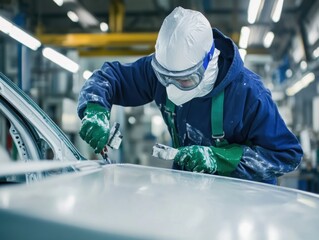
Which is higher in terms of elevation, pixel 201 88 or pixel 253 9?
pixel 253 9

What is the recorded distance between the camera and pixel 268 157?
2059 millimetres

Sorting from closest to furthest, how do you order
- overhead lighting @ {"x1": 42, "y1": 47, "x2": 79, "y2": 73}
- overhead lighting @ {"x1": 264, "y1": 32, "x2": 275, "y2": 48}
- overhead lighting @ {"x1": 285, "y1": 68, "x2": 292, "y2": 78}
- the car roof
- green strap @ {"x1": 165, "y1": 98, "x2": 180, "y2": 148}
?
the car roof
green strap @ {"x1": 165, "y1": 98, "x2": 180, "y2": 148}
overhead lighting @ {"x1": 42, "y1": 47, "x2": 79, "y2": 73}
overhead lighting @ {"x1": 264, "y1": 32, "x2": 275, "y2": 48}
overhead lighting @ {"x1": 285, "y1": 68, "x2": 292, "y2": 78}

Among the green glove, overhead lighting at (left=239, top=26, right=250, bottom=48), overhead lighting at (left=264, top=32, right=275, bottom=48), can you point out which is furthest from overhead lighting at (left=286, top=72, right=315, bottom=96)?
the green glove

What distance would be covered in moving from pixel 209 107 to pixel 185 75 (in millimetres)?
318

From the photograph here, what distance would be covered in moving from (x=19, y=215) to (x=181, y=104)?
1477 millimetres

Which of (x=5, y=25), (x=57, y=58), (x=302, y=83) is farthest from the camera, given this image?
(x=302, y=83)

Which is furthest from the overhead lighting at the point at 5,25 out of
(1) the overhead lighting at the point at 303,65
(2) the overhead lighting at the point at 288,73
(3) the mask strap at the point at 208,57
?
(2) the overhead lighting at the point at 288,73

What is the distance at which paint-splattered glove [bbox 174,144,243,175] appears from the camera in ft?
6.31

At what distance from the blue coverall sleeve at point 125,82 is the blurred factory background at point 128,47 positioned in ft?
8.41

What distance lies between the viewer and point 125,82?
93.8 inches

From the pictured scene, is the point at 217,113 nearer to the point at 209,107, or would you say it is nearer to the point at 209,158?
the point at 209,107

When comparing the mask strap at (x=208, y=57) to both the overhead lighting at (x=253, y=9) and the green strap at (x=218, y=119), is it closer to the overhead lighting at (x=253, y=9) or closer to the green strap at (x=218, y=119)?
the green strap at (x=218, y=119)

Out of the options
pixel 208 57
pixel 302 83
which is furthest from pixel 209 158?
pixel 302 83

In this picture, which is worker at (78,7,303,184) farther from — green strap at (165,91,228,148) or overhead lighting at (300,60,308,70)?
overhead lighting at (300,60,308,70)
